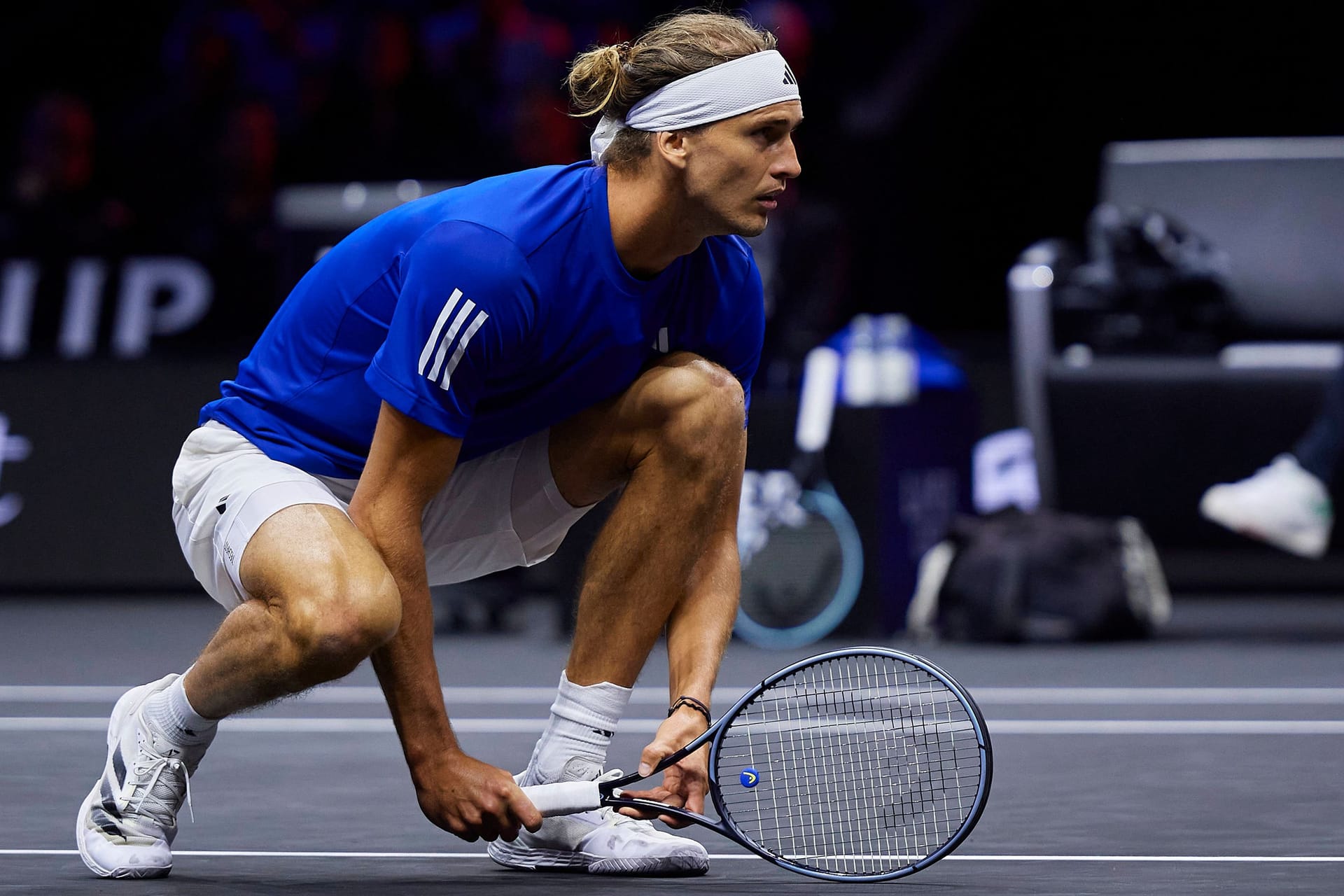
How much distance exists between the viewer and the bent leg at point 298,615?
9.53 feet

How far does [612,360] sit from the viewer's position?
3.22 meters

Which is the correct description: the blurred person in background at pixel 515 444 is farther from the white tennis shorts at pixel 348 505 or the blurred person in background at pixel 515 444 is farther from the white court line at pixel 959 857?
the white court line at pixel 959 857

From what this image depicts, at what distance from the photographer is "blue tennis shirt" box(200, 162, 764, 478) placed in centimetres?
297

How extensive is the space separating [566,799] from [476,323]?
26.0 inches

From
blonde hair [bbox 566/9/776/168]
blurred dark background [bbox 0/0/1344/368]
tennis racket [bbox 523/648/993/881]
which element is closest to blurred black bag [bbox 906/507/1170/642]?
blurred dark background [bbox 0/0/1344/368]

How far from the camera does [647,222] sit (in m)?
3.14

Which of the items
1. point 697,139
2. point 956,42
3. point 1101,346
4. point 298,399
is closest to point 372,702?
point 298,399

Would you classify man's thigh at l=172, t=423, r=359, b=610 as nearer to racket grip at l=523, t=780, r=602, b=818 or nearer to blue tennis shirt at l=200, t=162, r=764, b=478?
blue tennis shirt at l=200, t=162, r=764, b=478

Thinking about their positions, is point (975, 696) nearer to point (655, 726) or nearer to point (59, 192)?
point (655, 726)

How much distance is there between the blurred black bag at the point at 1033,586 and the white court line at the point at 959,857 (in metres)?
3.27

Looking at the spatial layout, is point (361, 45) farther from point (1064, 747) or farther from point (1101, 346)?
point (1064, 747)

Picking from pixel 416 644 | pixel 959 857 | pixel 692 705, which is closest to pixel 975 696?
pixel 959 857

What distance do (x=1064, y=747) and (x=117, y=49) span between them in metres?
7.40

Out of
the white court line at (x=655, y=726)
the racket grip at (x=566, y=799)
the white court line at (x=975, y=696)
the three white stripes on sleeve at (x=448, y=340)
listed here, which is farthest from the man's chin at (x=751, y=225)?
the white court line at (x=975, y=696)
